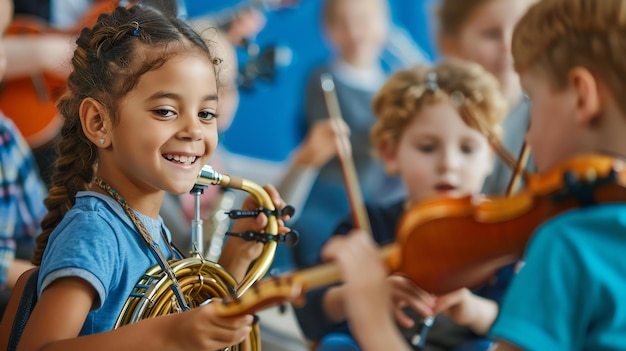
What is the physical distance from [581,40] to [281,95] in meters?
2.69

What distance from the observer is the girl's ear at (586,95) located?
88 centimetres

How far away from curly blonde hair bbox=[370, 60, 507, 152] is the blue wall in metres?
1.52

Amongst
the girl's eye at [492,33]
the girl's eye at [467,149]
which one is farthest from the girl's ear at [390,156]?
the girl's eye at [492,33]

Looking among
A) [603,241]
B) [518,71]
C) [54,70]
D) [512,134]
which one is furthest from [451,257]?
[54,70]

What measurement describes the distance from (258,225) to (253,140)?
239 centimetres

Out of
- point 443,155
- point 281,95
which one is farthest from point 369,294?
point 281,95

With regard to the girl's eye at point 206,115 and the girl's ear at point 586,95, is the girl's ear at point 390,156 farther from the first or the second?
the girl's ear at point 586,95

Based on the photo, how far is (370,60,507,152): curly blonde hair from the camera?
71.5 inches

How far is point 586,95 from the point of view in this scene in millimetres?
878

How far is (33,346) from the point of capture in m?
0.94

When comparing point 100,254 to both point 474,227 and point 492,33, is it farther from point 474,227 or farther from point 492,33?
point 492,33

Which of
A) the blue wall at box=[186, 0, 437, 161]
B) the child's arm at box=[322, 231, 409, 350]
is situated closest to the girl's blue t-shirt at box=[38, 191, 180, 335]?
the child's arm at box=[322, 231, 409, 350]

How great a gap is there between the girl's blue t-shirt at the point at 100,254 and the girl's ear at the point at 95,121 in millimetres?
66

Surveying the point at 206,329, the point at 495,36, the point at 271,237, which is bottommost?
the point at 206,329
